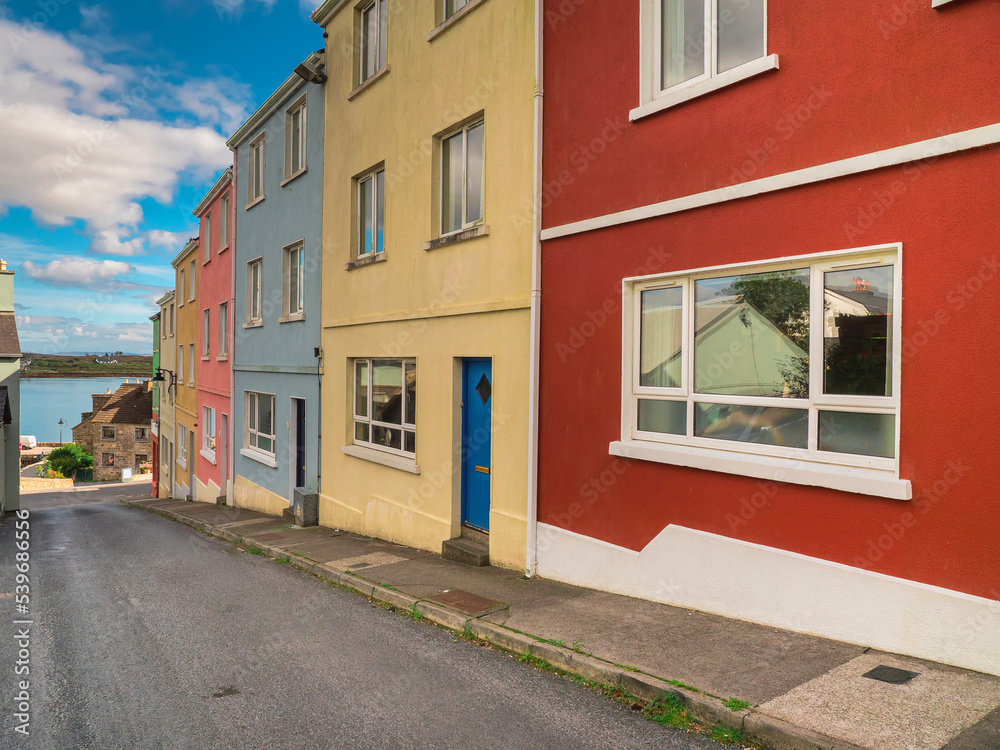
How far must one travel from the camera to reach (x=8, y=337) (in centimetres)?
2495

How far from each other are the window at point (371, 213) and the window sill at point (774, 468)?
6717mm

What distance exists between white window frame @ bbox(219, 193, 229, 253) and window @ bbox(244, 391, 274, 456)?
19.2 feet

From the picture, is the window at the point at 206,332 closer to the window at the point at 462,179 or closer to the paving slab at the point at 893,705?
the window at the point at 462,179

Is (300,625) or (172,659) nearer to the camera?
(172,659)

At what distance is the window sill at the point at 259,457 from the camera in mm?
16222

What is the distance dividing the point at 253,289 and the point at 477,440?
11.4m

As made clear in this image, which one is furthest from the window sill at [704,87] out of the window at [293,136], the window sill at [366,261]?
the window at [293,136]

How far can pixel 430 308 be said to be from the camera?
997 cm

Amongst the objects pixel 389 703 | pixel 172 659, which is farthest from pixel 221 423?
pixel 389 703

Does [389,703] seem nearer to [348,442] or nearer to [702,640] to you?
[702,640]

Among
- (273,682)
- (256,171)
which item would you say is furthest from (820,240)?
(256,171)

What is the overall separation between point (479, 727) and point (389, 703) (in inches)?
29.5

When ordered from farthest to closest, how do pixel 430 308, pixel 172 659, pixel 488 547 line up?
1. pixel 430 308
2. pixel 488 547
3. pixel 172 659

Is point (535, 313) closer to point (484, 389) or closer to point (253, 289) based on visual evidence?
point (484, 389)
